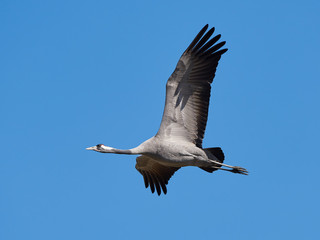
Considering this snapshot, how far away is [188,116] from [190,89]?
635 millimetres

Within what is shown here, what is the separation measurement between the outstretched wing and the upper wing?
5.31ft

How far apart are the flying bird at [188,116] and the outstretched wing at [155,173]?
148cm

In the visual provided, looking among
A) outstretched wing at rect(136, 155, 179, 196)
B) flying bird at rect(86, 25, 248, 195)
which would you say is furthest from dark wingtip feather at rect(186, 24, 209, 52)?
Answer: outstretched wing at rect(136, 155, 179, 196)

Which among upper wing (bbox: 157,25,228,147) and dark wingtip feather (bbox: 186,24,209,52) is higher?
dark wingtip feather (bbox: 186,24,209,52)

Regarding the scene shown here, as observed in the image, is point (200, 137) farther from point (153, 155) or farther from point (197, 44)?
point (197, 44)

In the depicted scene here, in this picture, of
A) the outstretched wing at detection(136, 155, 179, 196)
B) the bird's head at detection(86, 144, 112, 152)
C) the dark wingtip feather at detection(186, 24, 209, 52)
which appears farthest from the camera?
the outstretched wing at detection(136, 155, 179, 196)

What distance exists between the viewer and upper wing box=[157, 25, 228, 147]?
11852 millimetres

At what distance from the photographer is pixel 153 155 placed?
11.9 metres

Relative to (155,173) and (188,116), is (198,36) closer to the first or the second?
(188,116)

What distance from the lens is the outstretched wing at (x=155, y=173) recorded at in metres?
13.7

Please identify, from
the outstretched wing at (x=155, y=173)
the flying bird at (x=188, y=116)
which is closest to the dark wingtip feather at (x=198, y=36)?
the flying bird at (x=188, y=116)

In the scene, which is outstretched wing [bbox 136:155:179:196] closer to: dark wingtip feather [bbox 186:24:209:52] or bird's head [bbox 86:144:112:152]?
bird's head [bbox 86:144:112:152]

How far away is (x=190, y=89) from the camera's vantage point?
12.0 m

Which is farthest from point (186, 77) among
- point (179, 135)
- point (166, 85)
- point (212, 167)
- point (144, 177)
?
point (144, 177)
